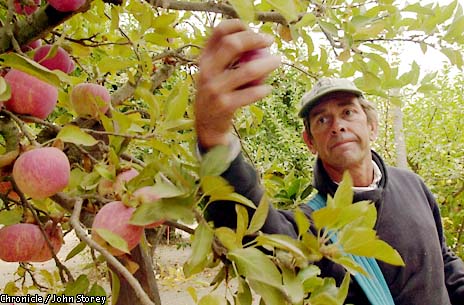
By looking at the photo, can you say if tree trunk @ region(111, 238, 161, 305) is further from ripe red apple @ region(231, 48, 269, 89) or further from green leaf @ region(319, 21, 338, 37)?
ripe red apple @ region(231, 48, 269, 89)

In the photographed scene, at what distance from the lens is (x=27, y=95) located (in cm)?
81

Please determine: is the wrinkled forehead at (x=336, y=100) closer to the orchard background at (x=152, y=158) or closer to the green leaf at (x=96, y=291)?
the orchard background at (x=152, y=158)

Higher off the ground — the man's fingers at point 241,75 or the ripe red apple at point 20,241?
the man's fingers at point 241,75

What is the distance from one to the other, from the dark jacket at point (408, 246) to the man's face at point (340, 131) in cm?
6

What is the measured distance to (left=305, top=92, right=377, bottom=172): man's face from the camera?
1373 mm

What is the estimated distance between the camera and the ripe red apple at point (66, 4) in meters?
0.80

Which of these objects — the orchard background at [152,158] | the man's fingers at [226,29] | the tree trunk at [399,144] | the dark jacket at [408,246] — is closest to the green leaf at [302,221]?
the orchard background at [152,158]

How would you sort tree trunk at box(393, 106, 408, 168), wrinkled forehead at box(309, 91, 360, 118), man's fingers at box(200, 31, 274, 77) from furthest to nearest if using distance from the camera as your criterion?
tree trunk at box(393, 106, 408, 168)
wrinkled forehead at box(309, 91, 360, 118)
man's fingers at box(200, 31, 274, 77)

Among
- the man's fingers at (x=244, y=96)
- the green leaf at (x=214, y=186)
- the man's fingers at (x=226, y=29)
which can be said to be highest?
the man's fingers at (x=226, y=29)

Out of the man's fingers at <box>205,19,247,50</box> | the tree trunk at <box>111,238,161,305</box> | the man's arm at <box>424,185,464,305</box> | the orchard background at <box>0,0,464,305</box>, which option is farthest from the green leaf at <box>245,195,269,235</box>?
the man's arm at <box>424,185,464,305</box>

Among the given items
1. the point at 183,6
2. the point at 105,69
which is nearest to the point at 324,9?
the point at 183,6

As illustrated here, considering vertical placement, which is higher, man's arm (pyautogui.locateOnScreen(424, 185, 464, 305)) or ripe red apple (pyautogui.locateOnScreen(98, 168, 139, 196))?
man's arm (pyautogui.locateOnScreen(424, 185, 464, 305))

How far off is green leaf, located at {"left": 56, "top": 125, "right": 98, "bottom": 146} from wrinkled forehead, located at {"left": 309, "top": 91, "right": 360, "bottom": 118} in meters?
0.82

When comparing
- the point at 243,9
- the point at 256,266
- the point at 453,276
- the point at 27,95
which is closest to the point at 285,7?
the point at 243,9
